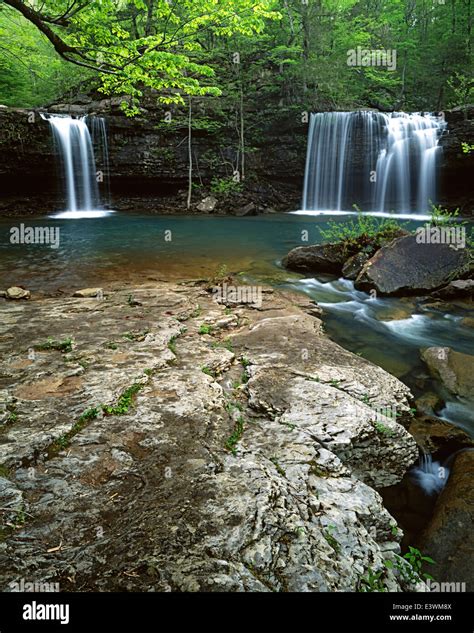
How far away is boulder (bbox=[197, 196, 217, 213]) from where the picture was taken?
2362cm

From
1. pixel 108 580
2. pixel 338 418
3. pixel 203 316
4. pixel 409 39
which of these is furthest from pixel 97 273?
pixel 409 39

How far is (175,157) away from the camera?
2480cm

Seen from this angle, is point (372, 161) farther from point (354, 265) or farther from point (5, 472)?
point (5, 472)

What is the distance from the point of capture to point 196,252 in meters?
11.9

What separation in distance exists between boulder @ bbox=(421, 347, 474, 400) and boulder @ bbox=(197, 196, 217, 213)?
19.9 metres

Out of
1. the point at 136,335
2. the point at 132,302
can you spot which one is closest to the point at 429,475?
the point at 136,335

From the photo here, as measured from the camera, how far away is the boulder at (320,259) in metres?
9.41

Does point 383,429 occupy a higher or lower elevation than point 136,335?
lower

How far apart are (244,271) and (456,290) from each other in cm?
467

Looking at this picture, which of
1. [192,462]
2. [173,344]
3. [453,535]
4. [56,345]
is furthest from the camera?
[173,344]

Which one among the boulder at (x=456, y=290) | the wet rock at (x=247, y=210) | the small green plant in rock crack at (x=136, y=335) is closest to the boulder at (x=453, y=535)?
the small green plant in rock crack at (x=136, y=335)

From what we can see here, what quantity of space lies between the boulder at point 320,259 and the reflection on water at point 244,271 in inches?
14.5

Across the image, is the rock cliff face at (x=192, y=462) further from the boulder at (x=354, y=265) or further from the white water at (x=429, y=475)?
the boulder at (x=354, y=265)
